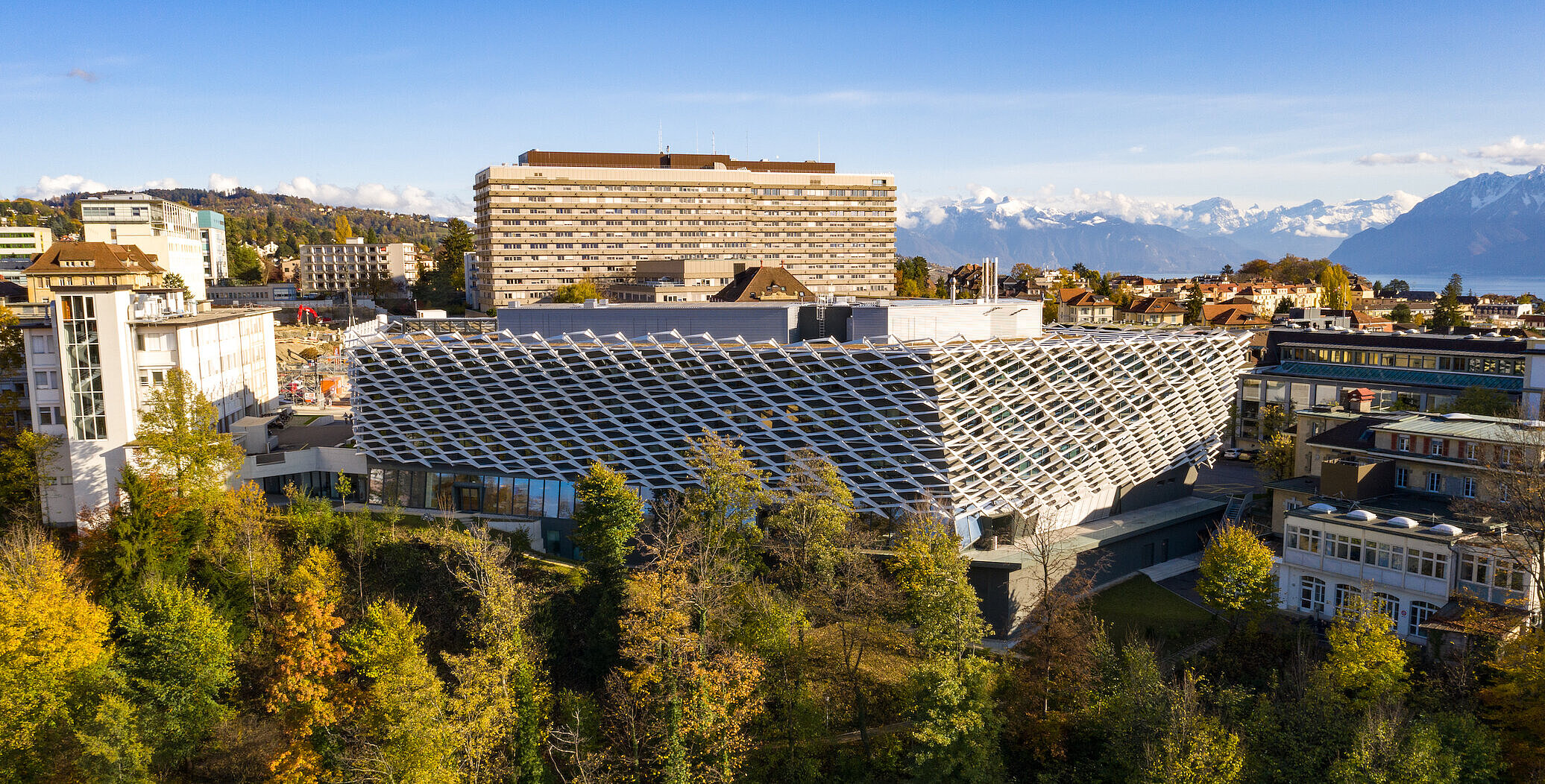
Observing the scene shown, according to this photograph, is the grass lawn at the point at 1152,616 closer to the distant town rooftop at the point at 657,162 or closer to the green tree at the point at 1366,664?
Result: the green tree at the point at 1366,664

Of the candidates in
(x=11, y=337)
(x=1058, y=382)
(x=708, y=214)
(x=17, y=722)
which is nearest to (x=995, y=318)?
(x=1058, y=382)

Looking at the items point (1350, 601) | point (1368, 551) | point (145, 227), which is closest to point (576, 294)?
point (145, 227)

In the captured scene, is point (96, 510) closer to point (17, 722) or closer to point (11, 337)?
point (17, 722)

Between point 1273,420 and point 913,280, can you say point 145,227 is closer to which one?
point 913,280

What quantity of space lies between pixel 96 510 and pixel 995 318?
50297mm

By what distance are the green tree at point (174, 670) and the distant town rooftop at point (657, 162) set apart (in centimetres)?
10025

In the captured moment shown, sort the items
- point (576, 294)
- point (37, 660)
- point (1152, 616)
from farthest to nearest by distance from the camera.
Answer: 1. point (576, 294)
2. point (1152, 616)
3. point (37, 660)

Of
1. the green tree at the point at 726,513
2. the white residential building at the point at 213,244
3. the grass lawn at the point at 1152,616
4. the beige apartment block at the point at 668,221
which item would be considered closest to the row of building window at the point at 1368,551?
the grass lawn at the point at 1152,616

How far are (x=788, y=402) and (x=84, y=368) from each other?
38.2m

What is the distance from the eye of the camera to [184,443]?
47.4 m

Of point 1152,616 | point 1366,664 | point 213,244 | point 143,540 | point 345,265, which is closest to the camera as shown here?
point 1366,664

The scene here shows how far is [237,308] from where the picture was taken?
236 feet

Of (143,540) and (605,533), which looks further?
(143,540)

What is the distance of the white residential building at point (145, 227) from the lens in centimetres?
11338
